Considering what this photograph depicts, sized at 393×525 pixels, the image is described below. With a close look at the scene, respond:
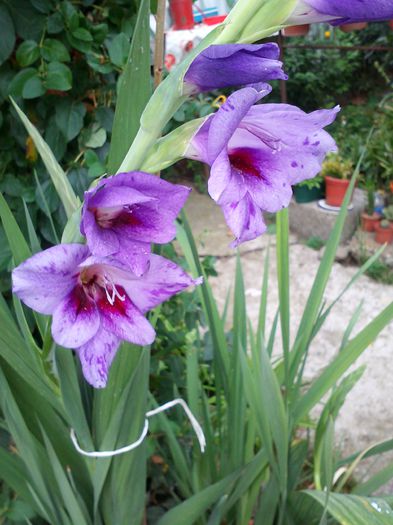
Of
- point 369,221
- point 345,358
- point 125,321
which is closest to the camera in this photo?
point 125,321

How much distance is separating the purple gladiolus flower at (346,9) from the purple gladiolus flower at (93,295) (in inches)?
9.4

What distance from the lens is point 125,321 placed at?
1.85 ft

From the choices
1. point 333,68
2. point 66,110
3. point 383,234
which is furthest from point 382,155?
point 66,110

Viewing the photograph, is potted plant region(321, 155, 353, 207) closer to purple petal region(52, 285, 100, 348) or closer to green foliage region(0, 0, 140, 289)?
green foliage region(0, 0, 140, 289)

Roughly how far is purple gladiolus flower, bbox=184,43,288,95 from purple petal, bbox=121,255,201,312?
0.16 meters

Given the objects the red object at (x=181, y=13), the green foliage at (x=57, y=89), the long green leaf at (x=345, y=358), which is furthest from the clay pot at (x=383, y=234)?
the long green leaf at (x=345, y=358)

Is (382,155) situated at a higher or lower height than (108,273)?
lower

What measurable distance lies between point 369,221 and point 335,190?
0.30 metres

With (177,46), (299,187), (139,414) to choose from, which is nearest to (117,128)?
(139,414)

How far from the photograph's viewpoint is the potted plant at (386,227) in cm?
362

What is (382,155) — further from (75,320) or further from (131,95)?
(75,320)

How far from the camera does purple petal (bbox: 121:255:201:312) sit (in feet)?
1.77

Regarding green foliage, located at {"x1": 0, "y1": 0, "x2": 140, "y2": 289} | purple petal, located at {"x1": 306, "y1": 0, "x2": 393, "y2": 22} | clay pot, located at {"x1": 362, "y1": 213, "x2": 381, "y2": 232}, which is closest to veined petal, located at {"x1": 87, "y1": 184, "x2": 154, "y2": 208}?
purple petal, located at {"x1": 306, "y1": 0, "x2": 393, "y2": 22}

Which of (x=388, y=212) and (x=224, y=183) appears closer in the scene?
(x=224, y=183)
